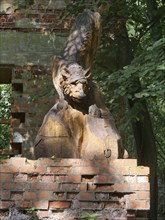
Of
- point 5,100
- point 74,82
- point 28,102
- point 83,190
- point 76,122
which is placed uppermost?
point 5,100

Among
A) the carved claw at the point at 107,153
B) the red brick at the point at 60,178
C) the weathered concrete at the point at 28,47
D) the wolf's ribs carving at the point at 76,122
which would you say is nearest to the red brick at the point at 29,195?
the red brick at the point at 60,178

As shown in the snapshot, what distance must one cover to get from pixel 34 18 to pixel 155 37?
84.6 inches

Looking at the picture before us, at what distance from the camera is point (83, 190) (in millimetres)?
3984

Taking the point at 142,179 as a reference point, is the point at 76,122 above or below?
above

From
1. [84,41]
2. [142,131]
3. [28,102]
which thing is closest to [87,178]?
[84,41]

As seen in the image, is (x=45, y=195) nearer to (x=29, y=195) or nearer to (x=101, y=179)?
(x=29, y=195)

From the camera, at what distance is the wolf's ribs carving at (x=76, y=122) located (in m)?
4.16

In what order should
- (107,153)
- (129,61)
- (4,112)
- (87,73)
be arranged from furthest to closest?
(4,112) < (129,61) < (87,73) < (107,153)

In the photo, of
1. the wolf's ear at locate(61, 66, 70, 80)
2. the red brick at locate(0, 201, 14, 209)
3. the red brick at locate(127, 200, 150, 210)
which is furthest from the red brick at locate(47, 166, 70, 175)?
the wolf's ear at locate(61, 66, 70, 80)

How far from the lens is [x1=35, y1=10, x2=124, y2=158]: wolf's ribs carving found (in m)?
4.16

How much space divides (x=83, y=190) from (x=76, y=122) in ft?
1.99

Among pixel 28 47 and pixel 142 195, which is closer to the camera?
pixel 142 195

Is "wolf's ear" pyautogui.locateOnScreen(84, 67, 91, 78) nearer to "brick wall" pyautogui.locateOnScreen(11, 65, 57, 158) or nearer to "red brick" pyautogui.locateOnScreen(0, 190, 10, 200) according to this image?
"red brick" pyautogui.locateOnScreen(0, 190, 10, 200)

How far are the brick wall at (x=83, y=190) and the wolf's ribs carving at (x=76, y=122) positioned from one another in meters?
0.17
